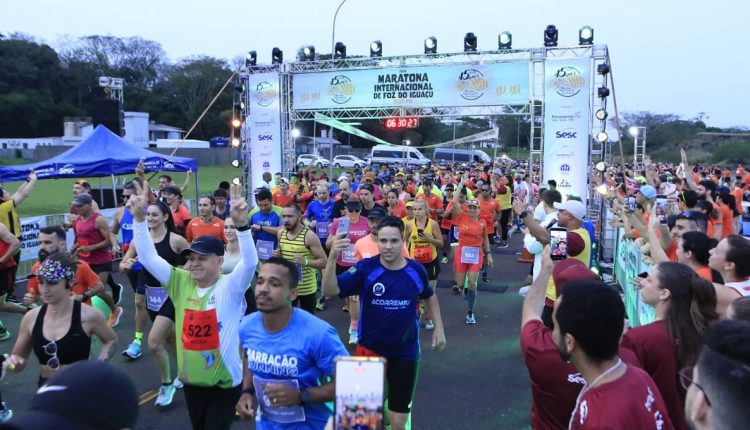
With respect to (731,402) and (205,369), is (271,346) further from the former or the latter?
(731,402)

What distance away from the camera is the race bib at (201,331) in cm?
393

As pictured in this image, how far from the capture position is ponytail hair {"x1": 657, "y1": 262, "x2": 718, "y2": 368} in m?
2.83

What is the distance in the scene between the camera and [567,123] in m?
14.9

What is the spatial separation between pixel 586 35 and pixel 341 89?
7.26 meters

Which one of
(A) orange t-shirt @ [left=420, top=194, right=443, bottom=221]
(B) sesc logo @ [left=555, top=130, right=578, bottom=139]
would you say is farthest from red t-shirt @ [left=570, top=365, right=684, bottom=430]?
(B) sesc logo @ [left=555, top=130, right=578, bottom=139]

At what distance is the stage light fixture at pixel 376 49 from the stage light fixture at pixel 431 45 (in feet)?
4.81

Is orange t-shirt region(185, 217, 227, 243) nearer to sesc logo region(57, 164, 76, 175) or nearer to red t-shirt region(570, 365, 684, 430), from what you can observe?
sesc logo region(57, 164, 76, 175)

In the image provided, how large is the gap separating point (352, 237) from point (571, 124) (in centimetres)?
904

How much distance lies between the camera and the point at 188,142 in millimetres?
58031

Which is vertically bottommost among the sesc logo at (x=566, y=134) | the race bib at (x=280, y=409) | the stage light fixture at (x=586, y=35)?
the race bib at (x=280, y=409)

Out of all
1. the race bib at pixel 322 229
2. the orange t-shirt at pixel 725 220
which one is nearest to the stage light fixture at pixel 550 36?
the orange t-shirt at pixel 725 220

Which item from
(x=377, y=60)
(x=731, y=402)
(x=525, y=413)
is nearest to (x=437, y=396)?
(x=525, y=413)

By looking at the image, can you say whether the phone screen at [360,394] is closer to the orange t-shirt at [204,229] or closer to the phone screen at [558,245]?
the phone screen at [558,245]

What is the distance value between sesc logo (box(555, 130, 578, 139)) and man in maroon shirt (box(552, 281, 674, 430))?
13.5 metres
